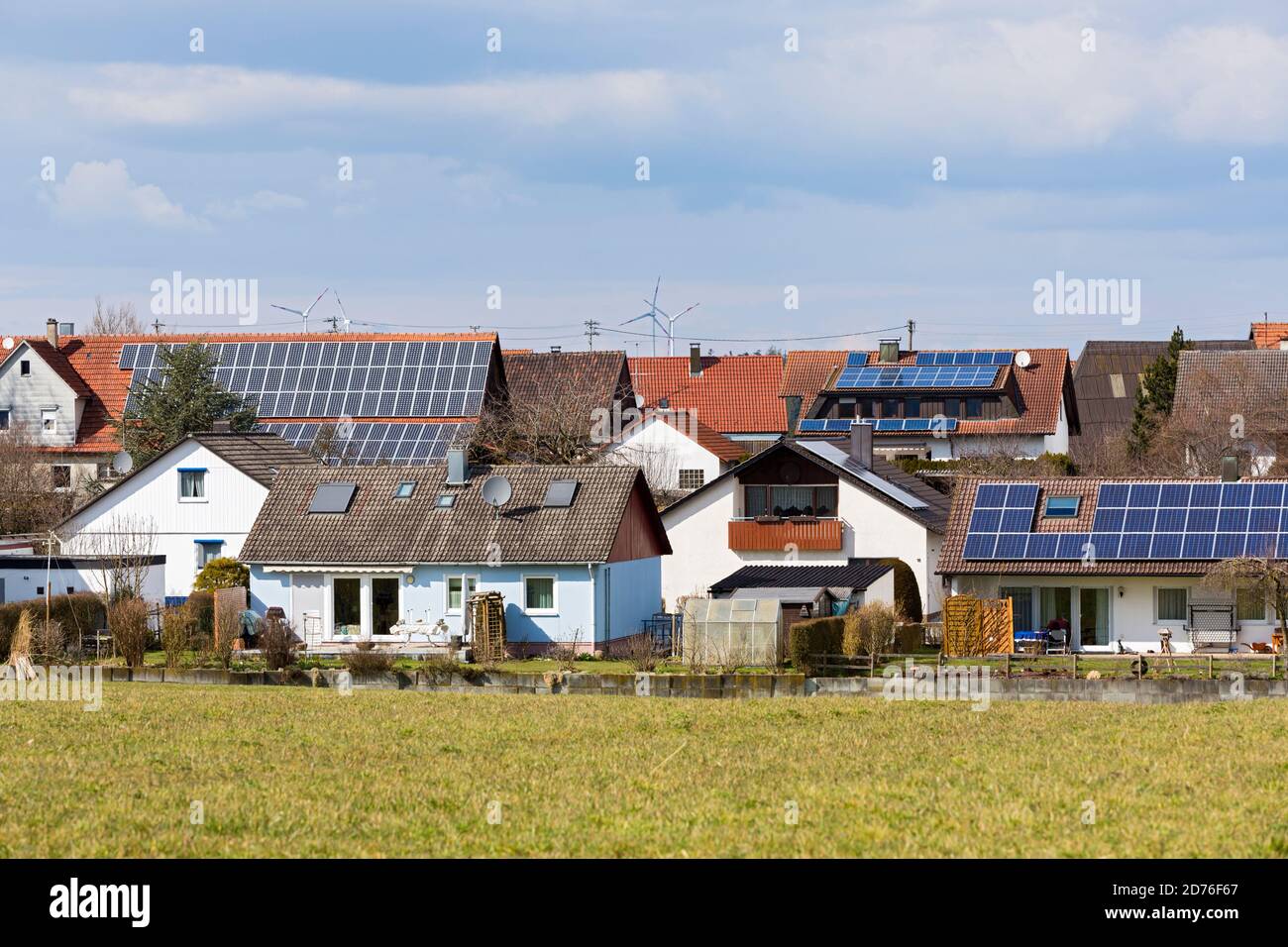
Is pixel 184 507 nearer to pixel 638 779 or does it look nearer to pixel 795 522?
pixel 795 522

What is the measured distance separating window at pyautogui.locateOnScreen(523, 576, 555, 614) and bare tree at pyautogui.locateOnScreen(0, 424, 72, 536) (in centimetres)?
2134

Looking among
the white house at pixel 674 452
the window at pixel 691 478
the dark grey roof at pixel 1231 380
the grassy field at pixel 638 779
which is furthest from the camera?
the window at pixel 691 478

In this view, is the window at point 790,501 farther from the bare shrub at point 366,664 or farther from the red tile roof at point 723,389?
the red tile roof at point 723,389

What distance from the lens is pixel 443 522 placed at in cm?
4397

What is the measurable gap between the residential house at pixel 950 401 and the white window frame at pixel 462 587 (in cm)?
4091

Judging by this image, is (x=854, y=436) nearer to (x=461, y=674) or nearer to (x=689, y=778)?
(x=461, y=674)

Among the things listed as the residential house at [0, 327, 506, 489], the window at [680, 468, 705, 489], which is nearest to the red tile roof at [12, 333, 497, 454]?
the residential house at [0, 327, 506, 489]

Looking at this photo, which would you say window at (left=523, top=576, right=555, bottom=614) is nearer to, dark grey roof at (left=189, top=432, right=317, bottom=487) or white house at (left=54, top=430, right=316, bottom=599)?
dark grey roof at (left=189, top=432, right=317, bottom=487)

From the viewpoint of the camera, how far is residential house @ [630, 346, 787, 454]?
89.8 m

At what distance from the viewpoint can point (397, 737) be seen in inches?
950

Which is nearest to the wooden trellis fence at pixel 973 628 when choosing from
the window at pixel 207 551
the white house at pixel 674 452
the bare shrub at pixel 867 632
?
the bare shrub at pixel 867 632

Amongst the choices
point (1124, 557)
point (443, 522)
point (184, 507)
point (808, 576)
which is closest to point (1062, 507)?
point (1124, 557)

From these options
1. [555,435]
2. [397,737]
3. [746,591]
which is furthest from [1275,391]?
[397,737]

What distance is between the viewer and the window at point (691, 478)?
71750 mm
